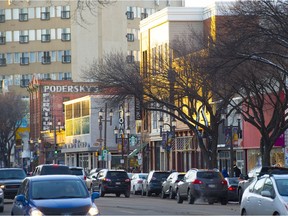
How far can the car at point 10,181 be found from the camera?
4184 centimetres

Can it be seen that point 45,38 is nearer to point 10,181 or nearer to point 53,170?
point 53,170

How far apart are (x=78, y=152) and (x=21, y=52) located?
26293mm

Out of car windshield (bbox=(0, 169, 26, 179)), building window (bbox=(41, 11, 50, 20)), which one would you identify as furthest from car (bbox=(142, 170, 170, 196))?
building window (bbox=(41, 11, 50, 20))

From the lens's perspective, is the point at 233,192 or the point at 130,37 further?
the point at 130,37

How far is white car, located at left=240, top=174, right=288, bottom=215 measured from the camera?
857 inches

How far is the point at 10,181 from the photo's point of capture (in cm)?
4206

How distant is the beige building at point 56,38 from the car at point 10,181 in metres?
79.5

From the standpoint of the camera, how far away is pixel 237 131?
6166 cm

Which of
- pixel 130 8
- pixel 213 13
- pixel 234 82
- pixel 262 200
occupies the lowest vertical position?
pixel 262 200

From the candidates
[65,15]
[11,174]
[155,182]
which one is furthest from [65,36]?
[11,174]

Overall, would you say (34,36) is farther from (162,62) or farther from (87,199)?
(87,199)

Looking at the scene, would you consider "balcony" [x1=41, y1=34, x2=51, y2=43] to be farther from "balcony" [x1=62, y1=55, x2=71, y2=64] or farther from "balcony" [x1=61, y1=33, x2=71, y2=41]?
"balcony" [x1=62, y1=55, x2=71, y2=64]

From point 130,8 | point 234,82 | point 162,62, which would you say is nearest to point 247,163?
point 162,62

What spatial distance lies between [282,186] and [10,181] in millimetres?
21557
